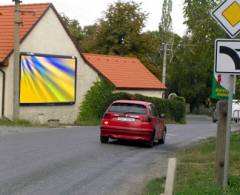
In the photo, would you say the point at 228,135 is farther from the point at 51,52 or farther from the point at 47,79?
the point at 51,52

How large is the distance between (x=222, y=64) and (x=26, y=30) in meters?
25.7

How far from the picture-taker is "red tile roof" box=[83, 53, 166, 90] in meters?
44.1

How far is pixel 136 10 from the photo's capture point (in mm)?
62562

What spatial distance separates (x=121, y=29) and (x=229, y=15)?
53.3m

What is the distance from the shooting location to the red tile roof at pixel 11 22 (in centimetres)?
3388

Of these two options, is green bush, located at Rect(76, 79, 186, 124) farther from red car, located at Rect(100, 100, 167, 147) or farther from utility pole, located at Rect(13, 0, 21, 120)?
red car, located at Rect(100, 100, 167, 147)

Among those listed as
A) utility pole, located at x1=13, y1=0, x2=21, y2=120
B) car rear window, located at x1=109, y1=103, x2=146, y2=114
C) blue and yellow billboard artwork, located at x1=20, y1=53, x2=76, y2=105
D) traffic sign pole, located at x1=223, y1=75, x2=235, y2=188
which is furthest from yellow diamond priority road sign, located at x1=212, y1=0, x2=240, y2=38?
blue and yellow billboard artwork, located at x1=20, y1=53, x2=76, y2=105

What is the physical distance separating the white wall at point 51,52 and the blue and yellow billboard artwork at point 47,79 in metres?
0.38

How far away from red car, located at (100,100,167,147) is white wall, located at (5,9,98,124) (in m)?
12.9

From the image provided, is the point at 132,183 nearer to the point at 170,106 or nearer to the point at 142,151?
the point at 142,151

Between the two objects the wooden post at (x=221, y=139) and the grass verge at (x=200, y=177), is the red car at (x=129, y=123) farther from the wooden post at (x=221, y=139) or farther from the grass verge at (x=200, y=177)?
the wooden post at (x=221, y=139)

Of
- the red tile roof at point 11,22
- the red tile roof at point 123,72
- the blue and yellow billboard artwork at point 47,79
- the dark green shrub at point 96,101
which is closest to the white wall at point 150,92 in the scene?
the red tile roof at point 123,72

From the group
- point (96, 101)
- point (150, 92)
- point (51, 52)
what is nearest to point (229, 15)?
point (51, 52)

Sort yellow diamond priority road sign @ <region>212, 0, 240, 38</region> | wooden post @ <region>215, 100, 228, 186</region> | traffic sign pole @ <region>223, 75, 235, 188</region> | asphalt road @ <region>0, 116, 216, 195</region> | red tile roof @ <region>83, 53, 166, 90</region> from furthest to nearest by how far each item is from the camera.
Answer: red tile roof @ <region>83, 53, 166, 90</region>
asphalt road @ <region>0, 116, 216, 195</region>
wooden post @ <region>215, 100, 228, 186</region>
traffic sign pole @ <region>223, 75, 235, 188</region>
yellow diamond priority road sign @ <region>212, 0, 240, 38</region>
